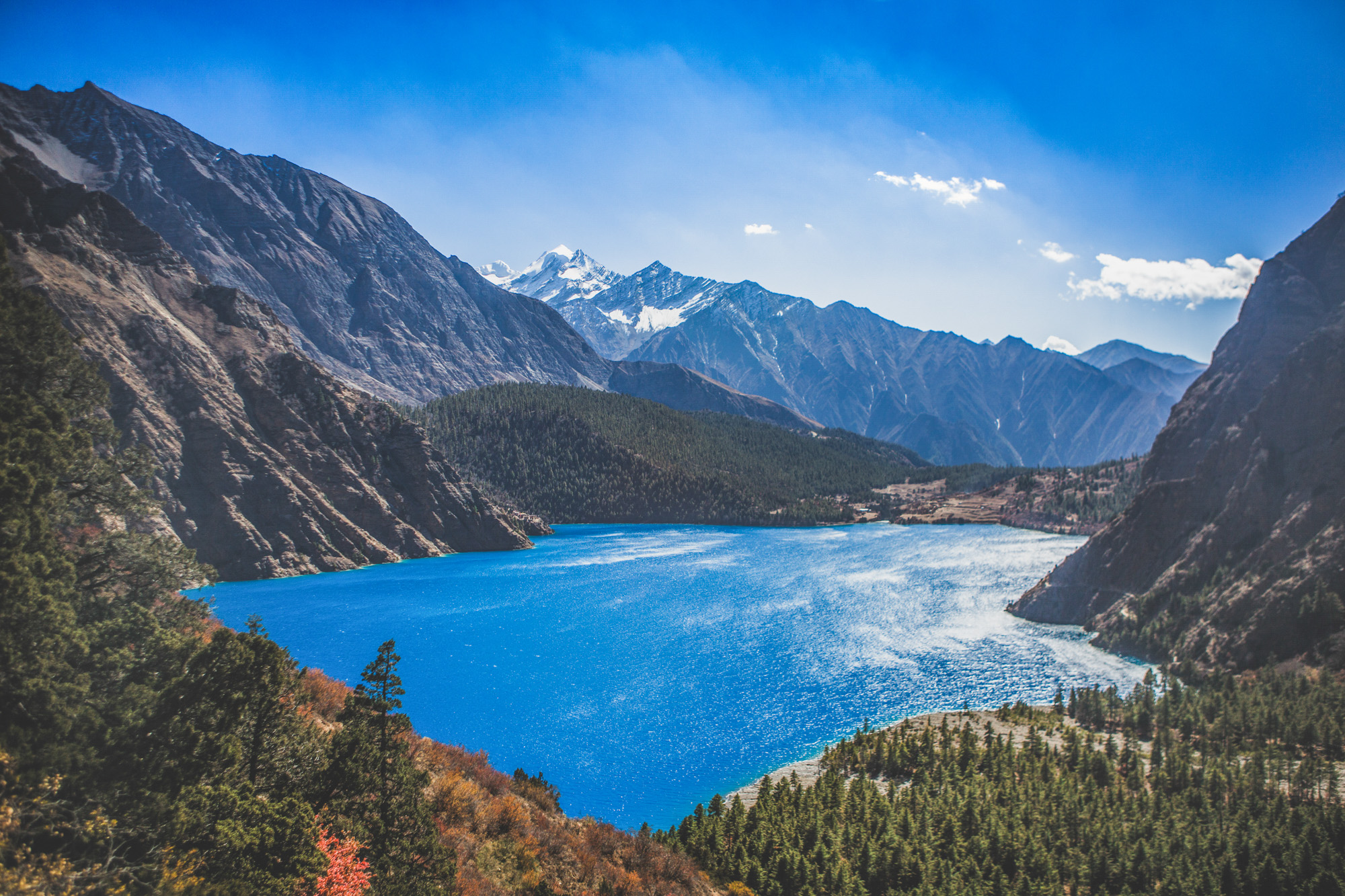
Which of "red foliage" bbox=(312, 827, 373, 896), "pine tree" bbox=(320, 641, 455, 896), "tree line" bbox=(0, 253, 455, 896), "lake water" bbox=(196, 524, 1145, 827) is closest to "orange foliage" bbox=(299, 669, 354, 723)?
"tree line" bbox=(0, 253, 455, 896)

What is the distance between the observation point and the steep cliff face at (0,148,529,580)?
92312 mm

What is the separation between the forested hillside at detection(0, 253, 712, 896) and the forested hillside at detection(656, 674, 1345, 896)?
687cm

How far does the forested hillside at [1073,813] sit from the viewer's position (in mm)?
25094

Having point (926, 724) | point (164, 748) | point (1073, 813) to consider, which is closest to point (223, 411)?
point (164, 748)

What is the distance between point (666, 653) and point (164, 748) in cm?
5322

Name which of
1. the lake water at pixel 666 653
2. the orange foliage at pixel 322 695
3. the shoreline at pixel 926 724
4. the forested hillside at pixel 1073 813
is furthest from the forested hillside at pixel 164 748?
the lake water at pixel 666 653

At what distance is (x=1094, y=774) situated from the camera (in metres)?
35.5

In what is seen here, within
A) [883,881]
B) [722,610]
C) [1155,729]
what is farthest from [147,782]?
[722,610]

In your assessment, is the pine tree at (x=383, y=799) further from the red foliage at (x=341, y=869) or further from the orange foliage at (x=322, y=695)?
the orange foliage at (x=322, y=695)

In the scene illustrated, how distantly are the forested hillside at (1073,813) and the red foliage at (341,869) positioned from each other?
571 inches

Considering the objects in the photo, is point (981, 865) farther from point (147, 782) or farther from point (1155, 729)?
point (147, 782)

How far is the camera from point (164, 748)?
1628 centimetres

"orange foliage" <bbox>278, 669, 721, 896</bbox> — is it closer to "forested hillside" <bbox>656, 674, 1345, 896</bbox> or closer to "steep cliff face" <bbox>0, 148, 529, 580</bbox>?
"forested hillside" <bbox>656, 674, 1345, 896</bbox>

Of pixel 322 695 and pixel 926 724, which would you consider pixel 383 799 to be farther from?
pixel 926 724
